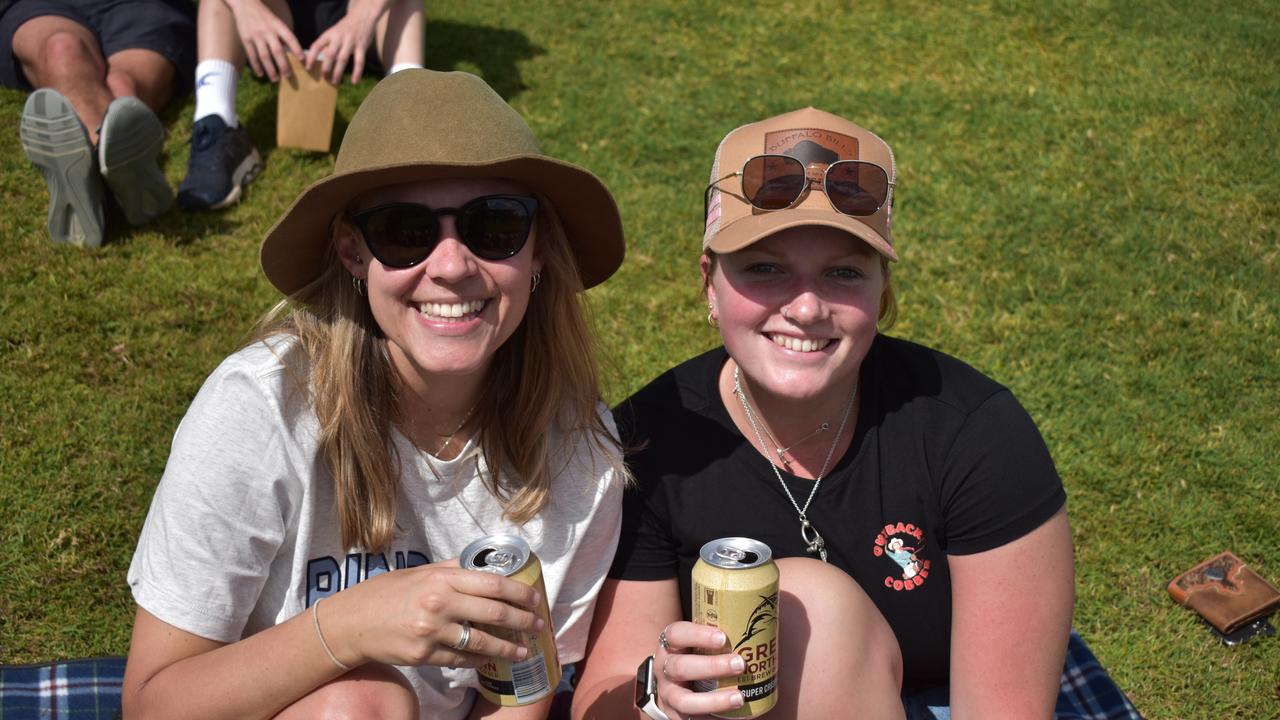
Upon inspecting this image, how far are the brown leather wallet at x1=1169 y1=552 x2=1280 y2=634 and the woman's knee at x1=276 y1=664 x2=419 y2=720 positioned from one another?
8.11 ft

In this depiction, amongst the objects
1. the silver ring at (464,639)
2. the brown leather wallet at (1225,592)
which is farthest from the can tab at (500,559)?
the brown leather wallet at (1225,592)

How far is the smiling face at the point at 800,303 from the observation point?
2.28m

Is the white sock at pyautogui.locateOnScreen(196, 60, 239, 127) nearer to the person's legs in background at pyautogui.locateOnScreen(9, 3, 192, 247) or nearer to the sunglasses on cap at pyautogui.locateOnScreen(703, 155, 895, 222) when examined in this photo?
the person's legs in background at pyautogui.locateOnScreen(9, 3, 192, 247)

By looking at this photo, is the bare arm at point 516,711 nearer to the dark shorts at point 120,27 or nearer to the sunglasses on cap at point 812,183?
the sunglasses on cap at point 812,183

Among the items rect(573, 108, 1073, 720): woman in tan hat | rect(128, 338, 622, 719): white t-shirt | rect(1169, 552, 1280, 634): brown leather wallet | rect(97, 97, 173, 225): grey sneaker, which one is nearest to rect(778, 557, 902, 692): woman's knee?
rect(573, 108, 1073, 720): woman in tan hat

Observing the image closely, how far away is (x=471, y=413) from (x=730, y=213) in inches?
27.6

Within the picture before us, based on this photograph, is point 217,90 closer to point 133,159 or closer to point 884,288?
point 133,159

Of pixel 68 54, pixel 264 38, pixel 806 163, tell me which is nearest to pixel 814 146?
pixel 806 163

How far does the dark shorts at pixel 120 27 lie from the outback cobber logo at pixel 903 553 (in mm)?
4268

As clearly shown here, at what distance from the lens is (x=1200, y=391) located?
13.7 feet

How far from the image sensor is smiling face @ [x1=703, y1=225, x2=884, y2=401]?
2277 mm

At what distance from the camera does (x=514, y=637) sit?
1939 mm

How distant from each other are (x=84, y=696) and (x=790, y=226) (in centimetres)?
203

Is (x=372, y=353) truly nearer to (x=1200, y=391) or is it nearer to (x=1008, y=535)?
(x=1008, y=535)
